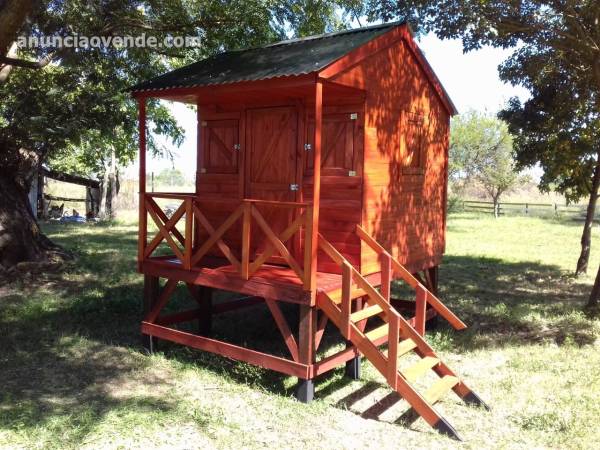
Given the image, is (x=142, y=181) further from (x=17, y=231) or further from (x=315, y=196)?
(x=17, y=231)

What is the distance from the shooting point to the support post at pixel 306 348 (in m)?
6.55

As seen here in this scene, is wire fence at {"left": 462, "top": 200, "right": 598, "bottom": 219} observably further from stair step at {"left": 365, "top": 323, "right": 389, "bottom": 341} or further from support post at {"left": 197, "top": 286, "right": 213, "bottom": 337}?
stair step at {"left": 365, "top": 323, "right": 389, "bottom": 341}

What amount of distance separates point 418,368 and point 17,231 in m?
10.2

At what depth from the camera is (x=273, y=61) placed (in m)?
7.48

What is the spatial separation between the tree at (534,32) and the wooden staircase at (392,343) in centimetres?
552

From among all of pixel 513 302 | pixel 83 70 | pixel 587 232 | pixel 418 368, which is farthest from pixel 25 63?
pixel 587 232

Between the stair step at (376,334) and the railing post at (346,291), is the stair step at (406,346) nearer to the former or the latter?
the stair step at (376,334)

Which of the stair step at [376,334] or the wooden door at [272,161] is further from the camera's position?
the wooden door at [272,161]

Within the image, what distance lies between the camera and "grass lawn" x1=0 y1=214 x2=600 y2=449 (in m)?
5.62

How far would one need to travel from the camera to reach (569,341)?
8922 millimetres

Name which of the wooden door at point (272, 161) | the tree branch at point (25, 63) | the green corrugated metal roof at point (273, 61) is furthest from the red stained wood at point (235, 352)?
the tree branch at point (25, 63)

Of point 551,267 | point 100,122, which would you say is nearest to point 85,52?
point 100,122

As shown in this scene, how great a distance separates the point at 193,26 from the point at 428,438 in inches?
413

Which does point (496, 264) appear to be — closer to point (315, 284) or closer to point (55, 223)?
point (315, 284)
